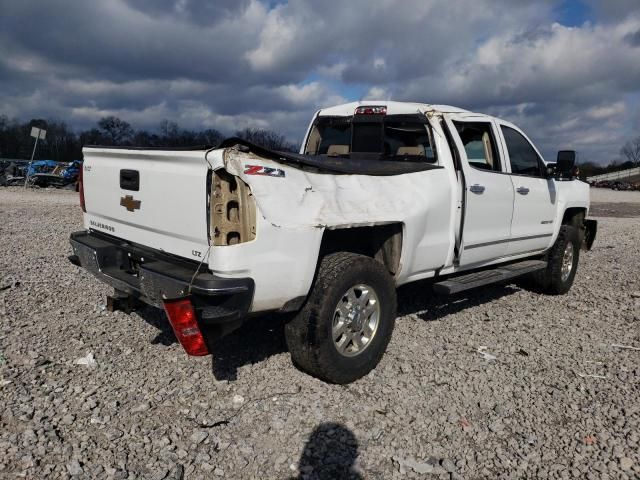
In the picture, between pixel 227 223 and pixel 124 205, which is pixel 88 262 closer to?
pixel 124 205

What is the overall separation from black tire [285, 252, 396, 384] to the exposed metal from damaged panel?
668 millimetres

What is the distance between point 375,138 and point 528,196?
1.82 m

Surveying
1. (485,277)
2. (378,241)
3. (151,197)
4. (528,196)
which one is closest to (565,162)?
(528,196)

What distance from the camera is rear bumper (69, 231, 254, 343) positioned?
2910 millimetres

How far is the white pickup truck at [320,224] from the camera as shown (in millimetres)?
2949

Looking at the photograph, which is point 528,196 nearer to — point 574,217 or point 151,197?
point 574,217

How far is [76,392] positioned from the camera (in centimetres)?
336

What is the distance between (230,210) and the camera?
3.00 m

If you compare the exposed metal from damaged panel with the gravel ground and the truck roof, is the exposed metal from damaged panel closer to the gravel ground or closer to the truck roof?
the gravel ground

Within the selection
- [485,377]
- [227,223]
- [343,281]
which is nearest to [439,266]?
[485,377]

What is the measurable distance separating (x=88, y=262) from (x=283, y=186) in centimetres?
184

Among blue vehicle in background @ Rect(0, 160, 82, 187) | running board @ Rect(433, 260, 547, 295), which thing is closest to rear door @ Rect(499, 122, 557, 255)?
running board @ Rect(433, 260, 547, 295)

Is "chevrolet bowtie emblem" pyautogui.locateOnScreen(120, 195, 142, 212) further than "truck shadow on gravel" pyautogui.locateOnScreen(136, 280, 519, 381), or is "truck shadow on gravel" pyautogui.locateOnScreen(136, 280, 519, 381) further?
"truck shadow on gravel" pyautogui.locateOnScreen(136, 280, 519, 381)

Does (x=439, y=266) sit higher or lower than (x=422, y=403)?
higher
